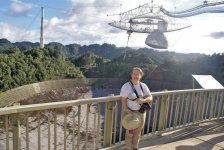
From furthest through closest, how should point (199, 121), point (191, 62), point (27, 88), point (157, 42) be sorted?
point (191, 62), point (27, 88), point (157, 42), point (199, 121)

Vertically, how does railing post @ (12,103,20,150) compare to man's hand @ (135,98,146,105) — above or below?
below

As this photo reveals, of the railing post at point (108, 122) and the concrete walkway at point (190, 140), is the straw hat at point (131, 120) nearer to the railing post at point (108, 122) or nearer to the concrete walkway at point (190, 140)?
the railing post at point (108, 122)

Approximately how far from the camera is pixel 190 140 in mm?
4656

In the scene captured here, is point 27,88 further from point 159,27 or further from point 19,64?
point 159,27

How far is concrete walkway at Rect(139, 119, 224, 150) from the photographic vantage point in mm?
4281

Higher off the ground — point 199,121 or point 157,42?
point 157,42

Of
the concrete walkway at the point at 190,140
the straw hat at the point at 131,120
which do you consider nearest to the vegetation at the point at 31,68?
the concrete walkway at the point at 190,140

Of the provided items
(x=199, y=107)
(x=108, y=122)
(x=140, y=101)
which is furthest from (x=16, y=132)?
(x=199, y=107)

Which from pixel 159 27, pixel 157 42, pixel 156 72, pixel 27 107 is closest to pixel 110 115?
pixel 27 107

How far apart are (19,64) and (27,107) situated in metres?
42.3

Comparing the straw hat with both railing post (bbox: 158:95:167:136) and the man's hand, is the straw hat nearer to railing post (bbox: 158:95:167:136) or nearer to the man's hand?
the man's hand

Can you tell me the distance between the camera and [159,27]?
12.3 m

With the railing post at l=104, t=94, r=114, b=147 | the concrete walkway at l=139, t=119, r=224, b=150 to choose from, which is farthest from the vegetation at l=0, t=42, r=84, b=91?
the railing post at l=104, t=94, r=114, b=147

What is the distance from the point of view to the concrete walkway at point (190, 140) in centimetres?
428
